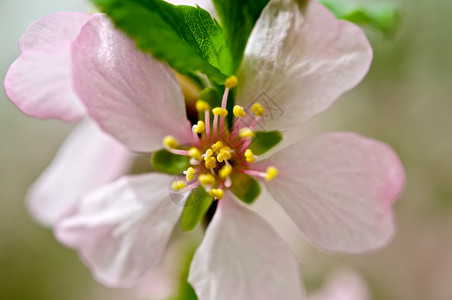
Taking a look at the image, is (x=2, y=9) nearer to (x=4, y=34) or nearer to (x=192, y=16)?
(x=4, y=34)

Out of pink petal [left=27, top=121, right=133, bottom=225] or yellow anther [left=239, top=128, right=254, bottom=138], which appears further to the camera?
pink petal [left=27, top=121, right=133, bottom=225]

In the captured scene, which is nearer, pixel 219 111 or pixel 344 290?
pixel 219 111

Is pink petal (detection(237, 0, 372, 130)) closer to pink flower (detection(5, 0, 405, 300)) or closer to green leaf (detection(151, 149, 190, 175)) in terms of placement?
pink flower (detection(5, 0, 405, 300))

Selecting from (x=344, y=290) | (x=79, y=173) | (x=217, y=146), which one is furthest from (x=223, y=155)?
(x=344, y=290)

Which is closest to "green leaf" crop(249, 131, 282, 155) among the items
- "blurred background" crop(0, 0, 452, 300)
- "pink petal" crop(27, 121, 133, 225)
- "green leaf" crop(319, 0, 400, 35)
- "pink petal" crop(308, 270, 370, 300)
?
"green leaf" crop(319, 0, 400, 35)

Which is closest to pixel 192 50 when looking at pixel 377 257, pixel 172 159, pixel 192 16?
pixel 192 16

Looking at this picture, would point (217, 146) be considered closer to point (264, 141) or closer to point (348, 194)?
point (264, 141)

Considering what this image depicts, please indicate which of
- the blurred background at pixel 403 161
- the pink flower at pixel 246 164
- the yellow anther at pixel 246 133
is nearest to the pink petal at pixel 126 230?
the pink flower at pixel 246 164
